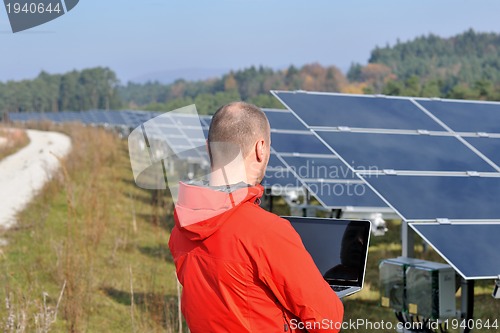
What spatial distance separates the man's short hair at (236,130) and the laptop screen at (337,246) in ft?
4.27

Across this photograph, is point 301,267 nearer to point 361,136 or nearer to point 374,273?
point 361,136

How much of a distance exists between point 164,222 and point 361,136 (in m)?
6.75

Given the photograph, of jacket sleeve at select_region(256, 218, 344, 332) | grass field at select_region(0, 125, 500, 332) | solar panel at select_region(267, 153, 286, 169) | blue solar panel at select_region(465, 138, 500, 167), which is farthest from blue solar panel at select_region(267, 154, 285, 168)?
jacket sleeve at select_region(256, 218, 344, 332)

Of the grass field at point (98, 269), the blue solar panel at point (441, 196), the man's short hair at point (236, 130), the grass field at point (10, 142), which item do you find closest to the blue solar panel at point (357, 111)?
the blue solar panel at point (441, 196)

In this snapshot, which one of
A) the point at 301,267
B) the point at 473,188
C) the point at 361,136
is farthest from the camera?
the point at 361,136

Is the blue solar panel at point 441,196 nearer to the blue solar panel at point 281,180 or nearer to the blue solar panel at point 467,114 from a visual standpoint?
the blue solar panel at point 467,114

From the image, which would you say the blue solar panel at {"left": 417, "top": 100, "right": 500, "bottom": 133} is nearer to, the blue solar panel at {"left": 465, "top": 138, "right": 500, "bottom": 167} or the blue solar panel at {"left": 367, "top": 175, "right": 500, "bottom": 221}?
the blue solar panel at {"left": 465, "top": 138, "right": 500, "bottom": 167}

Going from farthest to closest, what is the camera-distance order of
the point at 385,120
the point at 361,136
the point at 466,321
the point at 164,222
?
the point at 164,222 → the point at 385,120 → the point at 361,136 → the point at 466,321

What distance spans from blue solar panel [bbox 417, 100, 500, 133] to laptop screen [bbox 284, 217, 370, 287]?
3842mm

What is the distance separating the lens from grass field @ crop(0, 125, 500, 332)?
6.72 meters

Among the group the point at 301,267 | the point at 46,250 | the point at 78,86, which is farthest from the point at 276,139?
the point at 78,86

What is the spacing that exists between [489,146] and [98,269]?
16.6 ft

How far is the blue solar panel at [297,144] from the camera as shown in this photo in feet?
35.1

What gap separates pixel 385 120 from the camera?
7.58m
